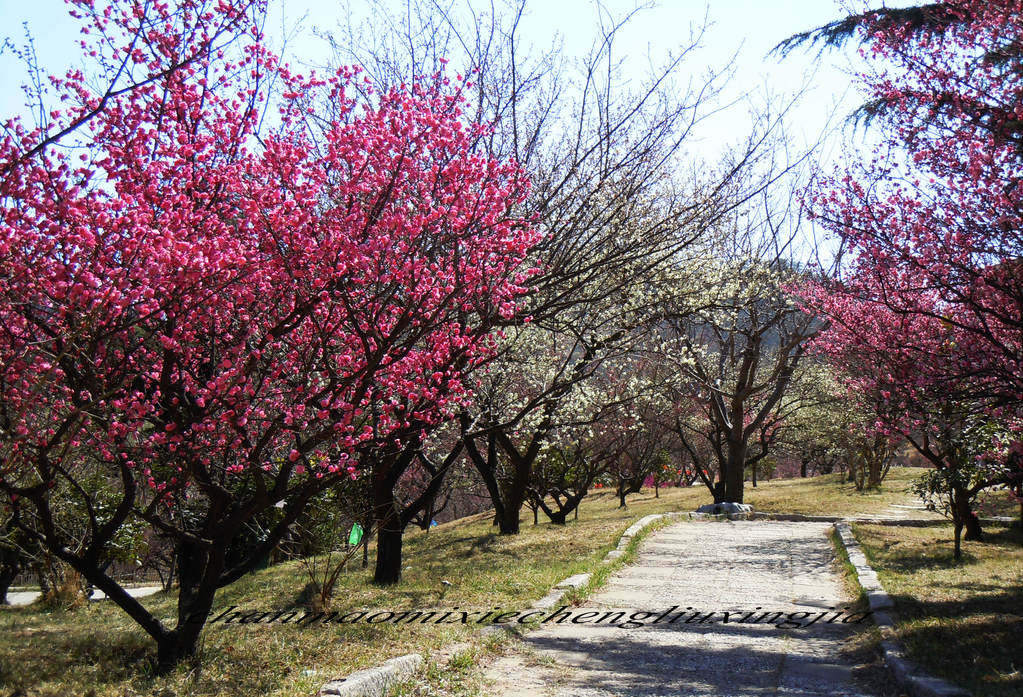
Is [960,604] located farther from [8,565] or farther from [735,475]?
[8,565]

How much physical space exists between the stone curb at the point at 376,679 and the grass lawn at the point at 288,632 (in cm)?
23

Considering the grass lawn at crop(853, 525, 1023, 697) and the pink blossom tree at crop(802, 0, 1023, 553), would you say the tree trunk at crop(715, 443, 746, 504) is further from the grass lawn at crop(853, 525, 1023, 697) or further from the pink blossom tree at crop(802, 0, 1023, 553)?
the pink blossom tree at crop(802, 0, 1023, 553)

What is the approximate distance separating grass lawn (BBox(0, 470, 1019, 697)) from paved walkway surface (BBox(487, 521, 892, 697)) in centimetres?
62

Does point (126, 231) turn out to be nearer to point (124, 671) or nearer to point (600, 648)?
point (124, 671)

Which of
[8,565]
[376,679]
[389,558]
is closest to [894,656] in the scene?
[376,679]

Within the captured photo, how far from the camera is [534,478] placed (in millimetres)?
20438

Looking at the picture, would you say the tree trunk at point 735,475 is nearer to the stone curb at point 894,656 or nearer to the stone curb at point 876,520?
the stone curb at point 876,520

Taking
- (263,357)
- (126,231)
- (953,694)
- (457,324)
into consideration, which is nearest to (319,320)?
(263,357)

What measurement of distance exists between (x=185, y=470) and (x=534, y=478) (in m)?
15.6

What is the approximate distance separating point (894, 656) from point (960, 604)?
245cm

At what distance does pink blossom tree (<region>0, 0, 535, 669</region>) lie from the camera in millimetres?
4602

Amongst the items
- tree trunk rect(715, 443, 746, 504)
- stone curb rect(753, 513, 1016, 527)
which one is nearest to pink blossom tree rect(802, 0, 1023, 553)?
stone curb rect(753, 513, 1016, 527)

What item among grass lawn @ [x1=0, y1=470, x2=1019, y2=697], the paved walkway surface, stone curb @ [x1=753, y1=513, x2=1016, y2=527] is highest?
stone curb @ [x1=753, y1=513, x2=1016, y2=527]

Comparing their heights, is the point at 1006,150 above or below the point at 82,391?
above
